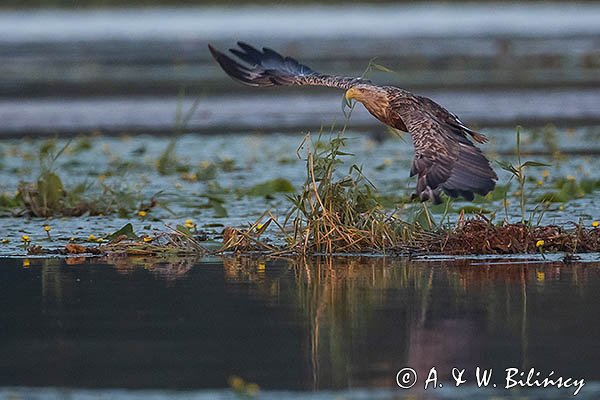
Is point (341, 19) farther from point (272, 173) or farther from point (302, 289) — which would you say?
point (302, 289)

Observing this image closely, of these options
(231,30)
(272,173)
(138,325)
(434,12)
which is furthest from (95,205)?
(434,12)

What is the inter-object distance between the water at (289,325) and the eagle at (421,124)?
22.9 inches

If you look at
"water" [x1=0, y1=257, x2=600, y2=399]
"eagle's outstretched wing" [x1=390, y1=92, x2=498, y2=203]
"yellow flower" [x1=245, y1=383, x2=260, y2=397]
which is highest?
"eagle's outstretched wing" [x1=390, y1=92, x2=498, y2=203]

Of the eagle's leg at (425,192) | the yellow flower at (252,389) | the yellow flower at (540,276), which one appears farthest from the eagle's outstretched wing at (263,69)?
the yellow flower at (252,389)

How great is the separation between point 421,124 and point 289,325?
2.29 m

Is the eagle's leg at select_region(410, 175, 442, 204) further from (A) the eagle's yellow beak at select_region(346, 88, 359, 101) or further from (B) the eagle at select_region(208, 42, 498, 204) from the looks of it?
(A) the eagle's yellow beak at select_region(346, 88, 359, 101)

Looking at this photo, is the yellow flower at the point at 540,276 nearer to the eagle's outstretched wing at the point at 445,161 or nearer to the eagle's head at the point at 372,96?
the eagle's outstretched wing at the point at 445,161

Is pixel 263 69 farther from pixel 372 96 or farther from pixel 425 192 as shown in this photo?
pixel 425 192

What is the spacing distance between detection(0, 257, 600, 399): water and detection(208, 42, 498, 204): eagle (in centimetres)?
58

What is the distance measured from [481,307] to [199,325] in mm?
1537

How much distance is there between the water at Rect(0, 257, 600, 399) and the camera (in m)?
6.51

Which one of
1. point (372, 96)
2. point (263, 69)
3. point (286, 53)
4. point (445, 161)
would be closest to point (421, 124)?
point (445, 161)

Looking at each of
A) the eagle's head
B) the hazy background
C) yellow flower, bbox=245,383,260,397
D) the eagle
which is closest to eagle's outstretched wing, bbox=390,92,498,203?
the eagle

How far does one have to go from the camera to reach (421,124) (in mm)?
9469
